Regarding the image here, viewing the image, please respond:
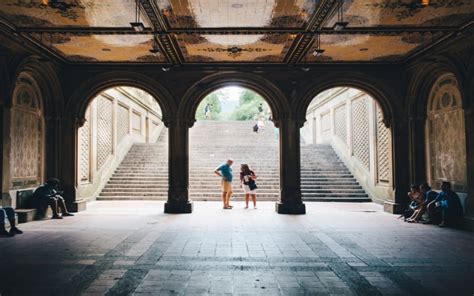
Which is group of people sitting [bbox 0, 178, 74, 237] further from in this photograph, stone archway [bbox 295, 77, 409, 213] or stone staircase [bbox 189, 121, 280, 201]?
stone archway [bbox 295, 77, 409, 213]

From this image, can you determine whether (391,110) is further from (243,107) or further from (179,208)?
(243,107)

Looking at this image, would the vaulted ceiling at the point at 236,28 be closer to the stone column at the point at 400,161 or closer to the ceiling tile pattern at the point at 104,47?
the ceiling tile pattern at the point at 104,47

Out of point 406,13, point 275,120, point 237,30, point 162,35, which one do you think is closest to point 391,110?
point 275,120

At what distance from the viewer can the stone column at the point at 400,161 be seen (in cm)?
1076

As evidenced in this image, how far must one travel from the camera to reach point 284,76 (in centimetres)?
1100

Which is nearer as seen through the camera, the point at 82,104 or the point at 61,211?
the point at 61,211

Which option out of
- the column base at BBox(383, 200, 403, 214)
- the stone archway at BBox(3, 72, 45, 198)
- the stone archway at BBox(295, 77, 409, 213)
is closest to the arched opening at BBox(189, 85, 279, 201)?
the stone archway at BBox(295, 77, 409, 213)

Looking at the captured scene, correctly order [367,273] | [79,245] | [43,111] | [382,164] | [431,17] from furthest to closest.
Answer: [382,164] → [43,111] → [431,17] → [79,245] → [367,273]

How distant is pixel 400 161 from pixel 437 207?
9.00ft

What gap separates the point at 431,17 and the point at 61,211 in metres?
10.2

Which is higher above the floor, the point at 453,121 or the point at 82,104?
the point at 82,104

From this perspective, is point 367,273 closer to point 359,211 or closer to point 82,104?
point 359,211

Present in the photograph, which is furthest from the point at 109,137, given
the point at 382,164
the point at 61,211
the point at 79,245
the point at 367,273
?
the point at 367,273

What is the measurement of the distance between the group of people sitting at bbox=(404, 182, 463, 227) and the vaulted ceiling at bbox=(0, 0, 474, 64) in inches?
142
